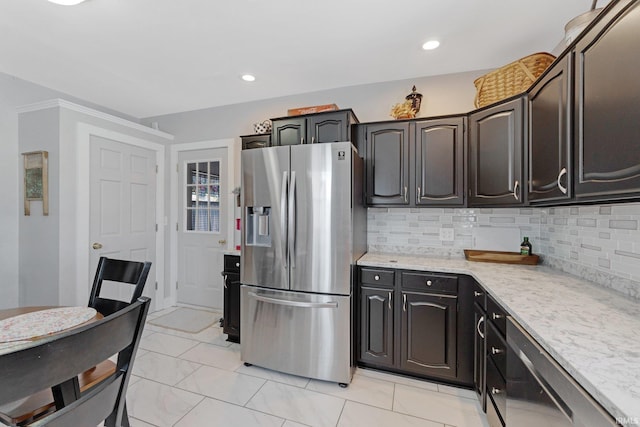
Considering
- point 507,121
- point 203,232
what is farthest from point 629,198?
point 203,232

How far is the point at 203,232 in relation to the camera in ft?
11.6

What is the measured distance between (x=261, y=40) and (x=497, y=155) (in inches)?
78.4

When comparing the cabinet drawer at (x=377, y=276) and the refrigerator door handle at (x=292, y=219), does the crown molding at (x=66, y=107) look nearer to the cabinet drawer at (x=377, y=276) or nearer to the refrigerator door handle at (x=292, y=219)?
the refrigerator door handle at (x=292, y=219)

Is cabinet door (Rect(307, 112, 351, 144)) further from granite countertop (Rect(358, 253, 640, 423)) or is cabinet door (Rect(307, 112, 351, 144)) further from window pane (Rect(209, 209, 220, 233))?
window pane (Rect(209, 209, 220, 233))

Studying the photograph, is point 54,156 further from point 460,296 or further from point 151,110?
point 460,296

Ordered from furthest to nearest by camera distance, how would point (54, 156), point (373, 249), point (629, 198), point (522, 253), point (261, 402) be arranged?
1. point (373, 249)
2. point (54, 156)
3. point (522, 253)
4. point (261, 402)
5. point (629, 198)

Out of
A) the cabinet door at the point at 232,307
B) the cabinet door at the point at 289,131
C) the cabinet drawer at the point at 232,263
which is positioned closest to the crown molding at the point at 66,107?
the cabinet door at the point at 289,131

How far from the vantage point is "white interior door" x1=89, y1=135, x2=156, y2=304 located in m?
2.86

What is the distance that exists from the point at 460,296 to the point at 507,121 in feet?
4.25

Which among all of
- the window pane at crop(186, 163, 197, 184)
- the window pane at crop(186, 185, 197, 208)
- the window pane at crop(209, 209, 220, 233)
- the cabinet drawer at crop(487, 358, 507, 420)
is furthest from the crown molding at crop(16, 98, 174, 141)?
the cabinet drawer at crop(487, 358, 507, 420)

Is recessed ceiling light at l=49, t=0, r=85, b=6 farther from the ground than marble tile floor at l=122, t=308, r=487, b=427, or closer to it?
farther from the ground

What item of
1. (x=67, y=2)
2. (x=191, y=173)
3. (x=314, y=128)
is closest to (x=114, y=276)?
(x=67, y=2)

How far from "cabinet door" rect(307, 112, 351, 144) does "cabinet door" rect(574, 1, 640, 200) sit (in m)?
1.56

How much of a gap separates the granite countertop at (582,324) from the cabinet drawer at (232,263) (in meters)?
1.94
